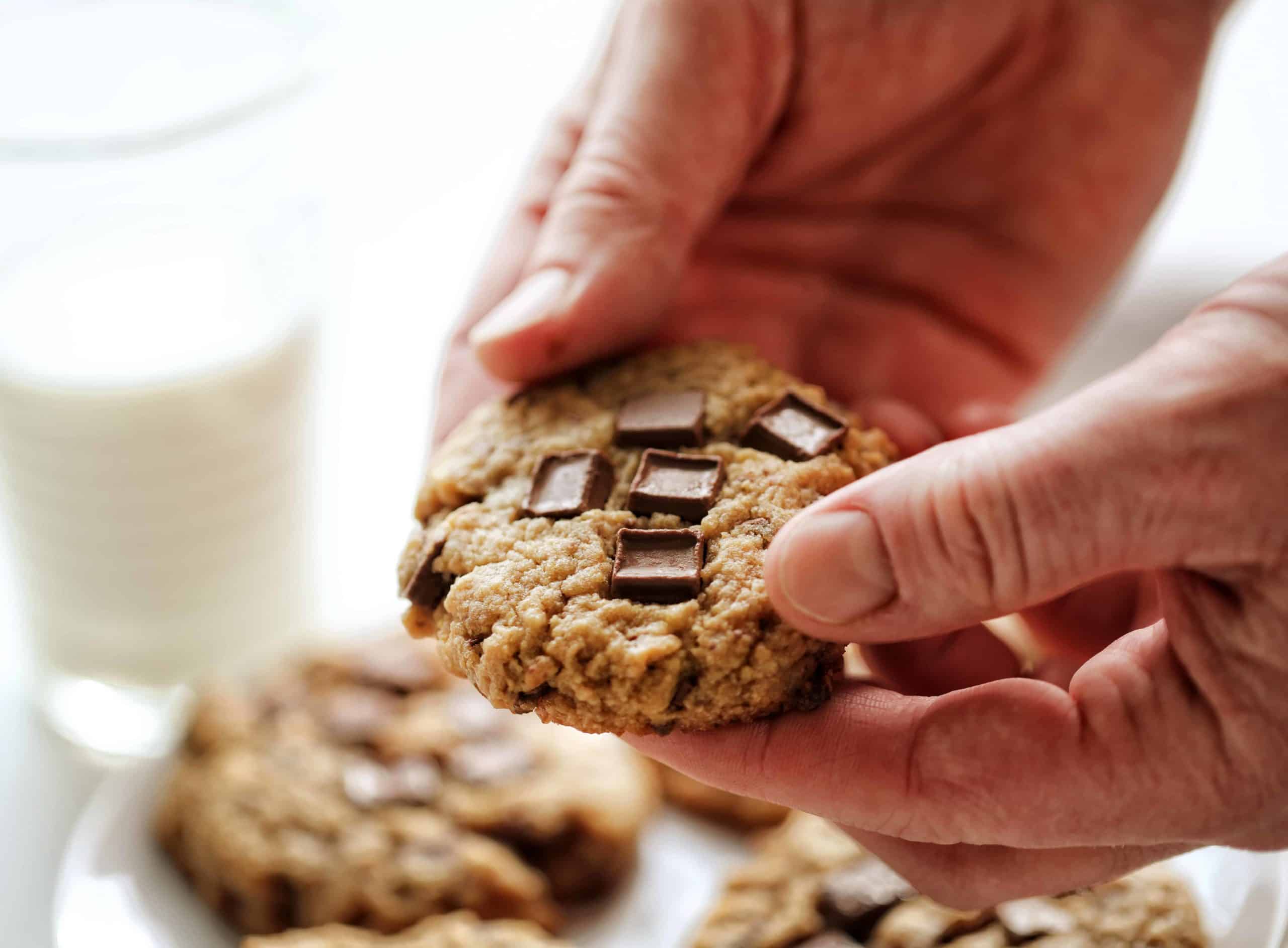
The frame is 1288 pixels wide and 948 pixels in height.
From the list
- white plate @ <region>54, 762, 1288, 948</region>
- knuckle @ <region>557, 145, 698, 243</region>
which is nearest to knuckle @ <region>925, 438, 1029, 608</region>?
knuckle @ <region>557, 145, 698, 243</region>

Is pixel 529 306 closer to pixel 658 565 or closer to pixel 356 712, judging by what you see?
pixel 658 565

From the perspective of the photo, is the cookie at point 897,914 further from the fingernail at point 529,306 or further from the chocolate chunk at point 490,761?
the fingernail at point 529,306

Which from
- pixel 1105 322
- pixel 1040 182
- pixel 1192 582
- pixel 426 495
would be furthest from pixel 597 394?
pixel 1105 322

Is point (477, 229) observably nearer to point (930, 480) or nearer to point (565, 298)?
point (565, 298)

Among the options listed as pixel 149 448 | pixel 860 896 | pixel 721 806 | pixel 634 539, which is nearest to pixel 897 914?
pixel 860 896

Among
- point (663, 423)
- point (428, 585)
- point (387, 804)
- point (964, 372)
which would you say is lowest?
point (387, 804)

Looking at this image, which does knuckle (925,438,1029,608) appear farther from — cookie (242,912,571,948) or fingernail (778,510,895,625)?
cookie (242,912,571,948)
